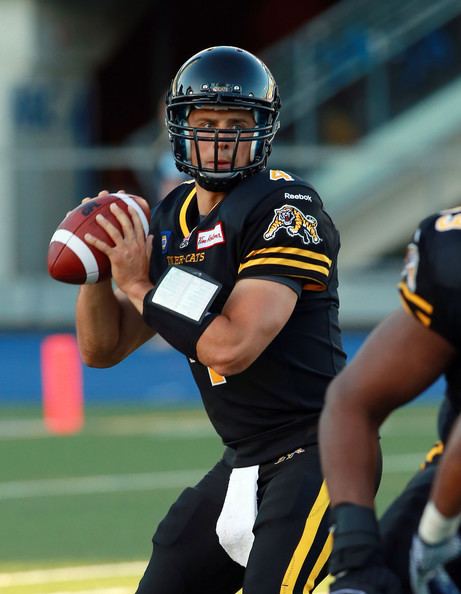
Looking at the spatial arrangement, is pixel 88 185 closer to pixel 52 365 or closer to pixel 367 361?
pixel 52 365

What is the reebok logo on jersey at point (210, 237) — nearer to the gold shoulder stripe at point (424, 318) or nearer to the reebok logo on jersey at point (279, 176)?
the reebok logo on jersey at point (279, 176)

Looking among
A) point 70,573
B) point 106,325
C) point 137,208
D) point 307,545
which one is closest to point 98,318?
point 106,325

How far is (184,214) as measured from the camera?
397cm

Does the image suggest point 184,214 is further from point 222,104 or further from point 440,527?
point 440,527

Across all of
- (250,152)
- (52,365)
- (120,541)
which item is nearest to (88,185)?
(52,365)

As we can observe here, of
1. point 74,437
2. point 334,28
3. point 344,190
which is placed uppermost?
point 334,28

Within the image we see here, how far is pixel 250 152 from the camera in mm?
3816

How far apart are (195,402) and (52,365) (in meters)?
1.53

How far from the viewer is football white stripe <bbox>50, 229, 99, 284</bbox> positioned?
A: 3.93m

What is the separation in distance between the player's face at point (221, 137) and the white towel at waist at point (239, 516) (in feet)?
2.74

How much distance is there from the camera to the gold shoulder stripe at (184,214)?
3911mm

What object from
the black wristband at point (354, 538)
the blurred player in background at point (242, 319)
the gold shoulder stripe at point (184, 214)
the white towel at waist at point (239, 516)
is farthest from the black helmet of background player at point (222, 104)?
the black wristband at point (354, 538)

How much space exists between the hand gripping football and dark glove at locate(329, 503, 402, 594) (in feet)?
4.79

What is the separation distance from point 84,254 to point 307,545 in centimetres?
107
